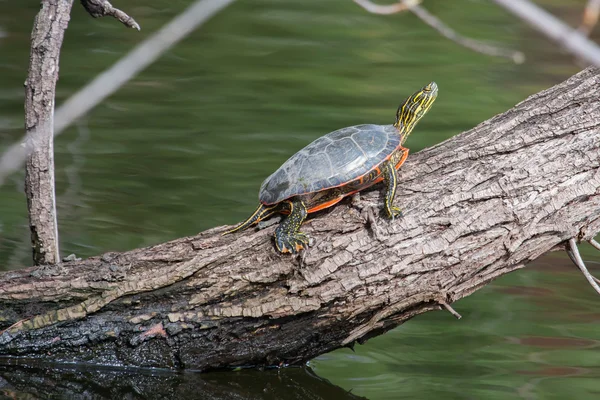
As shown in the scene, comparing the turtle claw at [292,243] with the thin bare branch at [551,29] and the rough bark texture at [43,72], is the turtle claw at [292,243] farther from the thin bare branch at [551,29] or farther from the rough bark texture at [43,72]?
the thin bare branch at [551,29]

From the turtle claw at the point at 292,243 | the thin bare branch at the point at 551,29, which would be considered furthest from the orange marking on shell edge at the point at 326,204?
the thin bare branch at the point at 551,29

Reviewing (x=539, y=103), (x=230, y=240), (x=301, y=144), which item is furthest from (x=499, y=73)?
(x=230, y=240)

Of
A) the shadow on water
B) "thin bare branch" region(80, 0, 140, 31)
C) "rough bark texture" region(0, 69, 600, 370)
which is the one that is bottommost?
the shadow on water

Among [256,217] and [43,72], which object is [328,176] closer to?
[256,217]

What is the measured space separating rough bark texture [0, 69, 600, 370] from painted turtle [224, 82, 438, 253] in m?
0.06

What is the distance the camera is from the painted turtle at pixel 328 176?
259 cm

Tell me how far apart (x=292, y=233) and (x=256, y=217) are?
260 mm

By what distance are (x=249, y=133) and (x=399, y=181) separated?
3.08 meters

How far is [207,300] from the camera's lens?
254 cm

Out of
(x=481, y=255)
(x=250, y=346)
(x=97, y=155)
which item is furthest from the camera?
(x=97, y=155)

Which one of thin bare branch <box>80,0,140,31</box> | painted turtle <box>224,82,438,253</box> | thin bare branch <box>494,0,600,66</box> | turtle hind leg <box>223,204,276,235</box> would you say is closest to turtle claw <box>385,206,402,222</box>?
painted turtle <box>224,82,438,253</box>

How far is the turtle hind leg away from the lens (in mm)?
2695

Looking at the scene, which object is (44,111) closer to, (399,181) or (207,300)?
(207,300)

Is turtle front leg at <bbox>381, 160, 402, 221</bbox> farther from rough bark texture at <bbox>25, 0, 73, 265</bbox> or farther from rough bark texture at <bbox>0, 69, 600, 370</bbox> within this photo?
rough bark texture at <bbox>25, 0, 73, 265</bbox>
